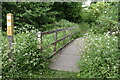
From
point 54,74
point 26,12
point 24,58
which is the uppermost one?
point 26,12

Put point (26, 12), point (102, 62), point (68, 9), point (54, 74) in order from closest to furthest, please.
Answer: point (102, 62) < point (54, 74) < point (26, 12) < point (68, 9)

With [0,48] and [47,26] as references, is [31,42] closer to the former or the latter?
[0,48]

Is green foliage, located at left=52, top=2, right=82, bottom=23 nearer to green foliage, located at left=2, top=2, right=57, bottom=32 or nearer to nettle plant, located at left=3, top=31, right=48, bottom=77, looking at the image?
green foliage, located at left=2, top=2, right=57, bottom=32

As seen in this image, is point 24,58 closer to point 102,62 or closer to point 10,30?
point 10,30

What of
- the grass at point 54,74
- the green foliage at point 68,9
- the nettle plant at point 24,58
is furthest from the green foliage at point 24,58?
the green foliage at point 68,9

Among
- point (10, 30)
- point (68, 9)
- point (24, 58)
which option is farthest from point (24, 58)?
point (68, 9)

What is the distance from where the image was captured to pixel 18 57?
12.3 ft

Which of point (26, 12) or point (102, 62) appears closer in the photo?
point (102, 62)

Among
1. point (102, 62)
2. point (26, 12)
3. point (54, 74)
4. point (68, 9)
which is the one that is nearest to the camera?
point (102, 62)

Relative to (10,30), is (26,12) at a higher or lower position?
higher

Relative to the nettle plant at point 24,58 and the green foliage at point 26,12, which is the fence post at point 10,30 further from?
the green foliage at point 26,12

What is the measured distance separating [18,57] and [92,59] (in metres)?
1.88

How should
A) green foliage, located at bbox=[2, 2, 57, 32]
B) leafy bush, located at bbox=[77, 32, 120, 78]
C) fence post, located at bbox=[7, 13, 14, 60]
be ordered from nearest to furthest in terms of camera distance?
leafy bush, located at bbox=[77, 32, 120, 78]
fence post, located at bbox=[7, 13, 14, 60]
green foliage, located at bbox=[2, 2, 57, 32]

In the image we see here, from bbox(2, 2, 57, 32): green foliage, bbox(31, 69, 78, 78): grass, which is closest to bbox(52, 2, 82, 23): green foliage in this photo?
bbox(2, 2, 57, 32): green foliage
